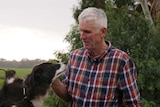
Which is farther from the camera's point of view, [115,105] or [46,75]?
[46,75]

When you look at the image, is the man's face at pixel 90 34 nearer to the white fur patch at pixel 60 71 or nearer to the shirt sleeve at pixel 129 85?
the shirt sleeve at pixel 129 85

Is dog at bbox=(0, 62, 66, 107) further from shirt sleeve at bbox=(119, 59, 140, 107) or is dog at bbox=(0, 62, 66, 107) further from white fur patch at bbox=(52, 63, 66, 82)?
shirt sleeve at bbox=(119, 59, 140, 107)

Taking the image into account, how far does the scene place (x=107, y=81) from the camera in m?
5.32

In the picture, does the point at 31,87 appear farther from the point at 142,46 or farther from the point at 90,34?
the point at 142,46

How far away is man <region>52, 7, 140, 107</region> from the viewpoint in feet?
17.1

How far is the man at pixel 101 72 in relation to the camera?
521cm

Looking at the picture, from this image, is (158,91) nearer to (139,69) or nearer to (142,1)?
(139,69)

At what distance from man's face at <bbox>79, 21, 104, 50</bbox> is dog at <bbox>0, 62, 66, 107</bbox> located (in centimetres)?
123

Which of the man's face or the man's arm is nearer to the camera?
the man's face

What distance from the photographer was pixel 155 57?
11.6 metres

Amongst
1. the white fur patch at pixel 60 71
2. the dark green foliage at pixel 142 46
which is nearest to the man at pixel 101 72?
the white fur patch at pixel 60 71

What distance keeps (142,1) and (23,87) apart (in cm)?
864

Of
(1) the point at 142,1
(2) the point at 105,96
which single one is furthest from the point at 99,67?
(1) the point at 142,1

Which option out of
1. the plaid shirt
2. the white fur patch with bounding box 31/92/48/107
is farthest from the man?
the white fur patch with bounding box 31/92/48/107
